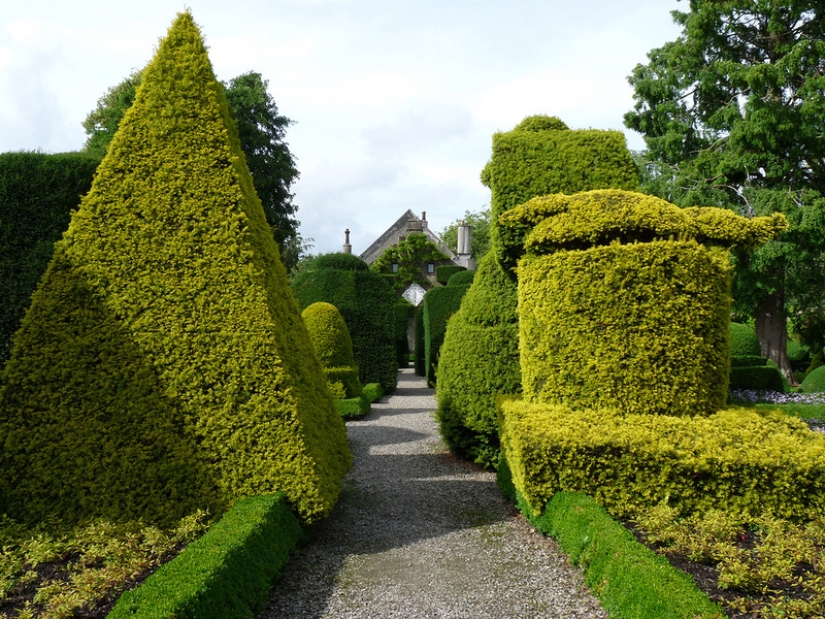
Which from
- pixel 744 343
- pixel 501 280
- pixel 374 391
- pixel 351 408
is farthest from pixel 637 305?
pixel 744 343

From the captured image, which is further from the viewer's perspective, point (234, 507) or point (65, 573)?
point (234, 507)

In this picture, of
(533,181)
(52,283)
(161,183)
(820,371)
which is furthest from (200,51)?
(820,371)

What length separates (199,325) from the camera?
5.27 m

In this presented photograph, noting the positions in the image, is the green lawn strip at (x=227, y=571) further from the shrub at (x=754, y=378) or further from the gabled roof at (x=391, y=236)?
the gabled roof at (x=391, y=236)

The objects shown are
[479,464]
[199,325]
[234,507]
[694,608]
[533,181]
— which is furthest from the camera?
[479,464]

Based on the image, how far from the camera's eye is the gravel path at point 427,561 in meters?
4.36

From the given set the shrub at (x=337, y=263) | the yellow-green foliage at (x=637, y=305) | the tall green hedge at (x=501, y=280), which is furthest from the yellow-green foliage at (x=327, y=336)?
the yellow-green foliage at (x=637, y=305)

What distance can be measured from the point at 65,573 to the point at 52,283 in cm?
242

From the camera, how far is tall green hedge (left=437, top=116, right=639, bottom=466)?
25.2ft

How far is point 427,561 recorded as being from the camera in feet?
17.2

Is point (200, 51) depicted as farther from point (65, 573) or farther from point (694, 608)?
point (694, 608)

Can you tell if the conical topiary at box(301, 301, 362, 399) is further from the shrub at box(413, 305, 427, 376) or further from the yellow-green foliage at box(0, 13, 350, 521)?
the shrub at box(413, 305, 427, 376)

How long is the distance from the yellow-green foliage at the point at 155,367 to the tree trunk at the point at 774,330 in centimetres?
1925

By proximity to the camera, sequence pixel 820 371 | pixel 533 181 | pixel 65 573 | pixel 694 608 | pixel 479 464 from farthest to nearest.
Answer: pixel 820 371
pixel 479 464
pixel 533 181
pixel 65 573
pixel 694 608
